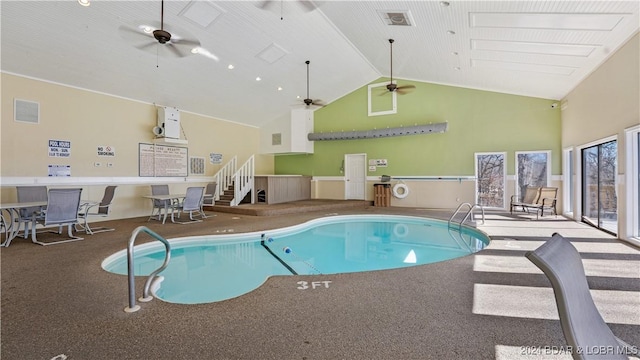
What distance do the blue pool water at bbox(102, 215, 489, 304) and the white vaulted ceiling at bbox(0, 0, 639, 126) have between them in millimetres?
3120

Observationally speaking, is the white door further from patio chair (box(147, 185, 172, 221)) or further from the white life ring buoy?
patio chair (box(147, 185, 172, 221))

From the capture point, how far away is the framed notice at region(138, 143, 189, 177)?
27.0 feet

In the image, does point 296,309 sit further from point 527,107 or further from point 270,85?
point 527,107

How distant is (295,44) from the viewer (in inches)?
290

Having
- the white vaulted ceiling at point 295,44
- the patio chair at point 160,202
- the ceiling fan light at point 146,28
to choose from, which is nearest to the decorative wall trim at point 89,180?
the patio chair at point 160,202

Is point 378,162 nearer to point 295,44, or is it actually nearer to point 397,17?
point 295,44

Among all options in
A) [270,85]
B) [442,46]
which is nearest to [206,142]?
[270,85]

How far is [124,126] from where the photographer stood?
307 inches

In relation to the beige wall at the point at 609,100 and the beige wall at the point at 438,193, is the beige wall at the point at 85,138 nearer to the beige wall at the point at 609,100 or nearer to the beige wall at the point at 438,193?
the beige wall at the point at 438,193

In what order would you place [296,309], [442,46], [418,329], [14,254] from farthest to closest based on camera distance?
[442,46] → [14,254] → [296,309] → [418,329]

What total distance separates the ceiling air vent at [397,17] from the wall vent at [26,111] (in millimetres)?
7608

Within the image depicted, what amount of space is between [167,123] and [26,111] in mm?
2846

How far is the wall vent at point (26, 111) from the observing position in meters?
6.05

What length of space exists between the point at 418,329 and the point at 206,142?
9280 mm
